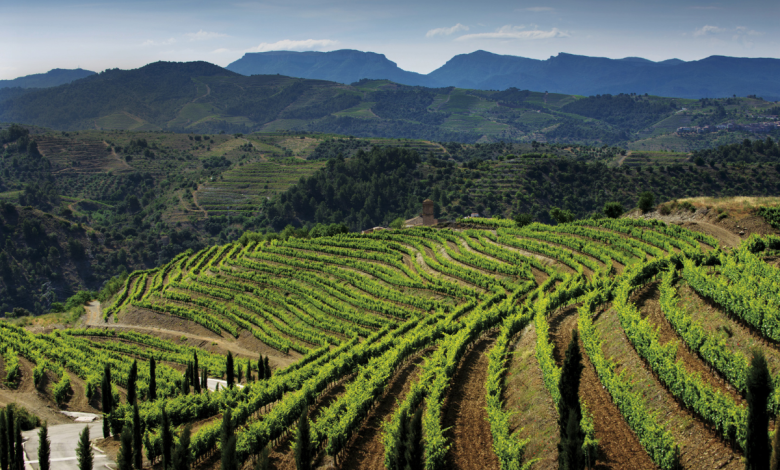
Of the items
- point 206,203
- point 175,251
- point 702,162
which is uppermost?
point 702,162

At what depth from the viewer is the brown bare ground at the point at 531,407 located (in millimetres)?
20625

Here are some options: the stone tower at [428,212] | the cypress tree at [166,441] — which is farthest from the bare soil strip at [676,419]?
the stone tower at [428,212]

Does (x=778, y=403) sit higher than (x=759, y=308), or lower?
lower

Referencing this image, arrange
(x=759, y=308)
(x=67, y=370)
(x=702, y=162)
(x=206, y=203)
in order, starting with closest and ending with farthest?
1. (x=759, y=308)
2. (x=67, y=370)
3. (x=702, y=162)
4. (x=206, y=203)

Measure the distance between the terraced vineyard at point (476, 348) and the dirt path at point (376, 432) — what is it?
0.28ft

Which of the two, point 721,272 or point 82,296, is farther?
point 82,296

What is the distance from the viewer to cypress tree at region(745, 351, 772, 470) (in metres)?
15.4

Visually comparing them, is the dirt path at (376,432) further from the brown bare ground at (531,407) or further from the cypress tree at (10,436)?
the cypress tree at (10,436)

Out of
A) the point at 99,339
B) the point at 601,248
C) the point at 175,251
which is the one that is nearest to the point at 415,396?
the point at 601,248

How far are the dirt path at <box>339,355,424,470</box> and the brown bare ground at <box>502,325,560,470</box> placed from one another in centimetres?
584

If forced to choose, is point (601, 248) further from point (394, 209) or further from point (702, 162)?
point (394, 209)

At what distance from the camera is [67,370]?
47000 millimetres

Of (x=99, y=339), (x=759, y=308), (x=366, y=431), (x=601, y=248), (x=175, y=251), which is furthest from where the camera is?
(x=175, y=251)

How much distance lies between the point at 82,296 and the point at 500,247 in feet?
247
